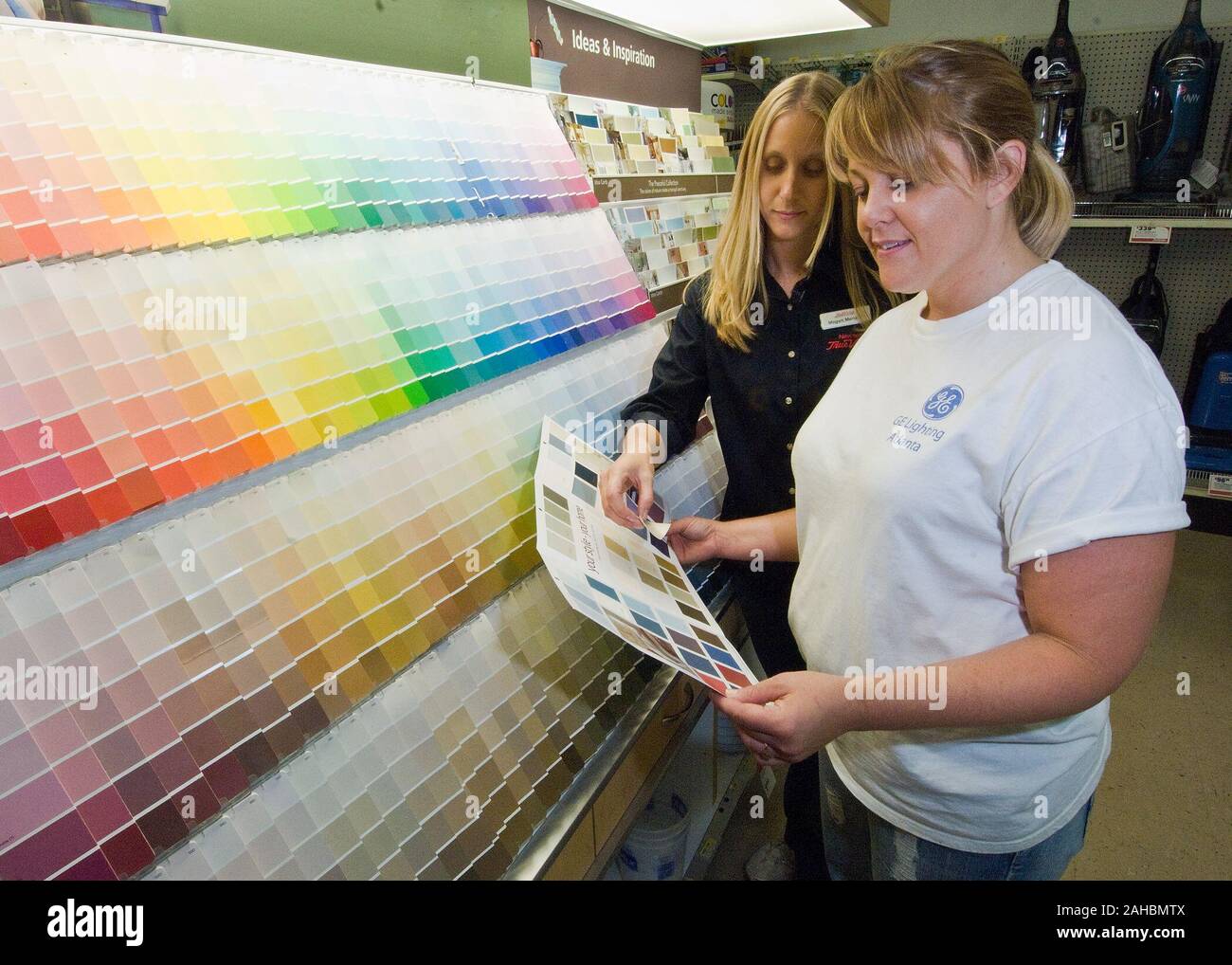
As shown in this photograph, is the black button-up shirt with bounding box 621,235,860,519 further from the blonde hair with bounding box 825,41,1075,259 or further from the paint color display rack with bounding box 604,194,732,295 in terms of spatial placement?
the blonde hair with bounding box 825,41,1075,259

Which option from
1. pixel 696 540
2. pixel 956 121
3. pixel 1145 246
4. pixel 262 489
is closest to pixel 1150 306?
pixel 1145 246

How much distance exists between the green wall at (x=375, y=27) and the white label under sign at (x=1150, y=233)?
3.56m

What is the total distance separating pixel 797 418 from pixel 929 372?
23.6 inches

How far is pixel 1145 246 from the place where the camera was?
461 centimetres

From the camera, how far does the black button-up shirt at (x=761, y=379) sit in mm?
1662

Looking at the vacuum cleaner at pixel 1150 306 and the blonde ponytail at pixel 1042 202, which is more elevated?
the blonde ponytail at pixel 1042 202

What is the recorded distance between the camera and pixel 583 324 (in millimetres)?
1642

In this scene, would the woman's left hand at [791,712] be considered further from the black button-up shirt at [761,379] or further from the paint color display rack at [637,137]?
the paint color display rack at [637,137]

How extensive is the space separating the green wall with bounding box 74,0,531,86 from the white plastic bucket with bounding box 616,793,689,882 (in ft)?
6.18

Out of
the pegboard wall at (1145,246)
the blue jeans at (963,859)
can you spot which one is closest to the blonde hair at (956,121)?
the blue jeans at (963,859)

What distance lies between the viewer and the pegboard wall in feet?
13.9

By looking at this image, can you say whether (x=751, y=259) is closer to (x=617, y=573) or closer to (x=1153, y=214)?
(x=617, y=573)
